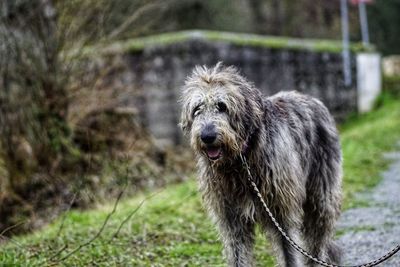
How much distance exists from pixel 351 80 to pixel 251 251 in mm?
16014

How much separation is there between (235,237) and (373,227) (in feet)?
10.1

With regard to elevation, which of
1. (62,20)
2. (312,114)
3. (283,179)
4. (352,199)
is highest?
(62,20)

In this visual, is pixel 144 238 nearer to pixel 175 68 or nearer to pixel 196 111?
pixel 196 111

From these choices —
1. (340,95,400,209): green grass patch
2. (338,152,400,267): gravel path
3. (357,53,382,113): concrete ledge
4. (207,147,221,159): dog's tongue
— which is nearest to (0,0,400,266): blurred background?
(207,147,221,159): dog's tongue

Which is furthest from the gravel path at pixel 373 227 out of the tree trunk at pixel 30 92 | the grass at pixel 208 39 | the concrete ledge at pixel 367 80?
the concrete ledge at pixel 367 80

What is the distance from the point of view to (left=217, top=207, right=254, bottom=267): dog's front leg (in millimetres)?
5352

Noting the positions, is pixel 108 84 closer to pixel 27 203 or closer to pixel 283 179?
pixel 27 203

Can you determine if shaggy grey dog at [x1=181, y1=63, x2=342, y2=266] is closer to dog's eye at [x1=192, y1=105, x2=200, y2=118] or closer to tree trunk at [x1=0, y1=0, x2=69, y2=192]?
dog's eye at [x1=192, y1=105, x2=200, y2=118]

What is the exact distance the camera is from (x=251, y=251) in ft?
17.8

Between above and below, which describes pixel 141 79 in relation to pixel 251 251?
above

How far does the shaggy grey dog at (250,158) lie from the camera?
4.89 m

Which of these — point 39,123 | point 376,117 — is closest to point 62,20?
point 39,123

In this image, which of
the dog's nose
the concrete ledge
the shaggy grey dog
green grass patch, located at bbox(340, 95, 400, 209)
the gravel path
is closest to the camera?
the dog's nose

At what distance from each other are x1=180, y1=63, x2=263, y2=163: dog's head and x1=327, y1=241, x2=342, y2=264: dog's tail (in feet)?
5.21
